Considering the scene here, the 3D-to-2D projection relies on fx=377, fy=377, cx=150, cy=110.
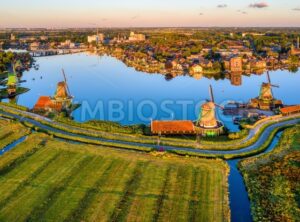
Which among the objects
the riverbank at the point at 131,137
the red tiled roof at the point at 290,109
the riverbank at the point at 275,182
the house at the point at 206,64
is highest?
the house at the point at 206,64

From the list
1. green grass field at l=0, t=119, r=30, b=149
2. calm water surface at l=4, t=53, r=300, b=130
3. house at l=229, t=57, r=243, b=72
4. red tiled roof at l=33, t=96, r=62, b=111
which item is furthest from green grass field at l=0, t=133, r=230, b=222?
house at l=229, t=57, r=243, b=72

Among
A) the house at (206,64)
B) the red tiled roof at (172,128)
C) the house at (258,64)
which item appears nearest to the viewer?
the red tiled roof at (172,128)

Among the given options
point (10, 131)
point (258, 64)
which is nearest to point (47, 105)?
point (10, 131)

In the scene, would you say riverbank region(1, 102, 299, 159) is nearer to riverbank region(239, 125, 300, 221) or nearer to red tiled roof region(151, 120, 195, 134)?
riverbank region(239, 125, 300, 221)

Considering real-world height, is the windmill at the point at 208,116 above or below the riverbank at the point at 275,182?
above

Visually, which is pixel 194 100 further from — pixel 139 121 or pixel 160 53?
pixel 160 53

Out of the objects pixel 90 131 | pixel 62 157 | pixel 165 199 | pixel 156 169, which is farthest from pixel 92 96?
pixel 165 199

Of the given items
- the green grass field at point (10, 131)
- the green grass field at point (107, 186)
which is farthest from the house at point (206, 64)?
the green grass field at point (107, 186)

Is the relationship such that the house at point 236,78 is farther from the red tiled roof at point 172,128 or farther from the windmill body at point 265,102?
the red tiled roof at point 172,128
